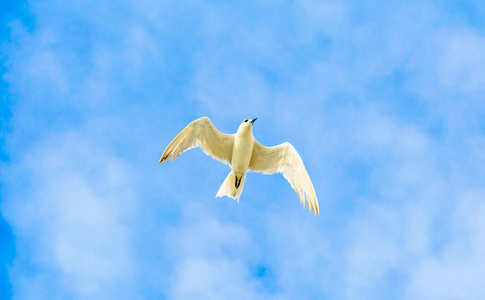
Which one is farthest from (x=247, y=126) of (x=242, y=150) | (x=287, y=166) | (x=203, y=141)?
(x=287, y=166)

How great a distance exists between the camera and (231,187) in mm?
19516

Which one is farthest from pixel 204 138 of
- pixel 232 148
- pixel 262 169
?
pixel 262 169

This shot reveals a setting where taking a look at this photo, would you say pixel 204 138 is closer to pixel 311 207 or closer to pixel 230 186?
pixel 230 186

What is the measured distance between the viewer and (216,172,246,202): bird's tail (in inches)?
765

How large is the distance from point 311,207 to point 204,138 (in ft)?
14.8

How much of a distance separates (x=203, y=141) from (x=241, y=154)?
4.70 ft

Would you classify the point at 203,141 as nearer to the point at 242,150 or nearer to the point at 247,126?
the point at 242,150

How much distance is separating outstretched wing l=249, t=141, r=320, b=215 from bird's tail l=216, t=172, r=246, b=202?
0.84 metres

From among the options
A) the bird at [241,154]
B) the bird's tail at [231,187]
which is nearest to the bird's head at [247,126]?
the bird at [241,154]

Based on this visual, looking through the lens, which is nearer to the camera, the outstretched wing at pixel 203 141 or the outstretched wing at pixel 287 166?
the outstretched wing at pixel 203 141

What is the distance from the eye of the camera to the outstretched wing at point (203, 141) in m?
18.6

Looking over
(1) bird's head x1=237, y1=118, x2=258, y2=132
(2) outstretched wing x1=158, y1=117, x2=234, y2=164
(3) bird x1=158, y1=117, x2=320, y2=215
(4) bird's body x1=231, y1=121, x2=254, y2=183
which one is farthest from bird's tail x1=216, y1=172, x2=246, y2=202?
(1) bird's head x1=237, y1=118, x2=258, y2=132

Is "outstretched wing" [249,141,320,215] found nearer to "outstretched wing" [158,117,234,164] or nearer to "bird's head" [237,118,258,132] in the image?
"bird's head" [237,118,258,132]

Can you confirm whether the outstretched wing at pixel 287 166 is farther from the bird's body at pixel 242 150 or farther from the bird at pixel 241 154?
the bird's body at pixel 242 150
